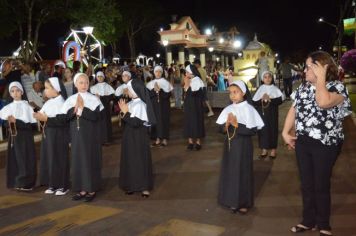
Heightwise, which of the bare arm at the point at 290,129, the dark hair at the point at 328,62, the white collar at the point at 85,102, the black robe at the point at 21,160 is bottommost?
the black robe at the point at 21,160

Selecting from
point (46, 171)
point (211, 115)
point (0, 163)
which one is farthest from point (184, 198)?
point (211, 115)

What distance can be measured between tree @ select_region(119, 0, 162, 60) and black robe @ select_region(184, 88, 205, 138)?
41566 millimetres

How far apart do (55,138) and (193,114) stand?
4.26 m

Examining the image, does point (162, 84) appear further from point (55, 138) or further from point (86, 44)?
point (86, 44)

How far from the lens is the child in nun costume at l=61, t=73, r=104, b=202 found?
6941 millimetres

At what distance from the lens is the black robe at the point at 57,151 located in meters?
7.40

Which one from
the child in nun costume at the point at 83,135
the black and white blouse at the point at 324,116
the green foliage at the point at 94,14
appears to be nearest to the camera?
the black and white blouse at the point at 324,116

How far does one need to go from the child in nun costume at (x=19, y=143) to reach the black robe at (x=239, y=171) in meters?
3.40

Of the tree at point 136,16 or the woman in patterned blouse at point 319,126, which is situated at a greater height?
the tree at point 136,16

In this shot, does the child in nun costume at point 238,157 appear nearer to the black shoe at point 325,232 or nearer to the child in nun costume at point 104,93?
the black shoe at point 325,232

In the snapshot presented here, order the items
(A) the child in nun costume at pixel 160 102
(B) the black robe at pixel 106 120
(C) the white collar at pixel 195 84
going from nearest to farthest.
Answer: (C) the white collar at pixel 195 84 < (A) the child in nun costume at pixel 160 102 < (B) the black robe at pixel 106 120

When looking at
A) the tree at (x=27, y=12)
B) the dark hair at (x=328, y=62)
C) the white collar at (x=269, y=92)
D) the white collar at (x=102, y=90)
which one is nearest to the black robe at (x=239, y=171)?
the dark hair at (x=328, y=62)

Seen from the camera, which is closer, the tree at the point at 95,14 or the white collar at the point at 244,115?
the white collar at the point at 244,115

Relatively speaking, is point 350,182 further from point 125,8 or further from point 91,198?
point 125,8
